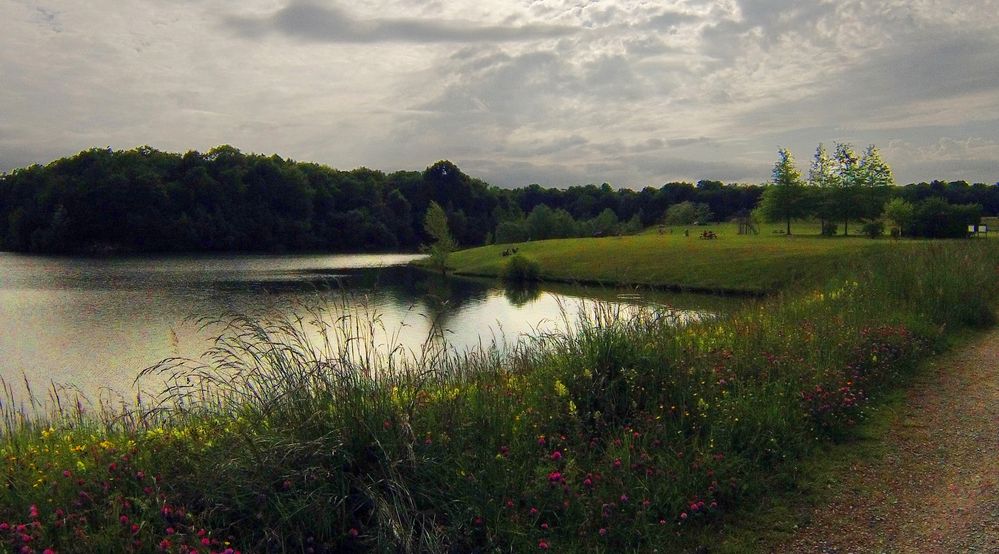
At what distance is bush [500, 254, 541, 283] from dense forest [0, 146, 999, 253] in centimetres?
3612

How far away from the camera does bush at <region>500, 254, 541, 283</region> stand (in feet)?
171

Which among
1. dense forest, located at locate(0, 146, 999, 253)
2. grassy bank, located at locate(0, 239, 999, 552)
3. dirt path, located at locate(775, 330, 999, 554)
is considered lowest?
dirt path, located at locate(775, 330, 999, 554)

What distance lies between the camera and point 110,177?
9800 cm

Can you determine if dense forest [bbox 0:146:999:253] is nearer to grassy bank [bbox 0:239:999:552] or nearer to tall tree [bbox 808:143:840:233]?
tall tree [bbox 808:143:840:233]

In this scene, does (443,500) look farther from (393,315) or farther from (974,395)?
(393,315)

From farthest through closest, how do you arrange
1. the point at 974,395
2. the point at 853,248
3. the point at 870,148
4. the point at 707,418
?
1. the point at 870,148
2. the point at 853,248
3. the point at 974,395
4. the point at 707,418

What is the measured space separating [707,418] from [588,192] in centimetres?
14953

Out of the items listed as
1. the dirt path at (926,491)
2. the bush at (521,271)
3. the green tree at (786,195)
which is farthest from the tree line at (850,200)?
the dirt path at (926,491)

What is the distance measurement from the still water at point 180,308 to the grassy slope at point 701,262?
4.89m

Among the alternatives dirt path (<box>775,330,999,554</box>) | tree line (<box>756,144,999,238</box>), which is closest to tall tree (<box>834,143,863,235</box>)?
tree line (<box>756,144,999,238</box>)

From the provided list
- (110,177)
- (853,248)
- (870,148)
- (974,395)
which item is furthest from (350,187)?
(974,395)

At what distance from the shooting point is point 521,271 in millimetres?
52469

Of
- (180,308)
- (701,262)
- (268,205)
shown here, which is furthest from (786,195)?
(268,205)

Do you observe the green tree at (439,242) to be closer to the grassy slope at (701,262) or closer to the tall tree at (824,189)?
the grassy slope at (701,262)
